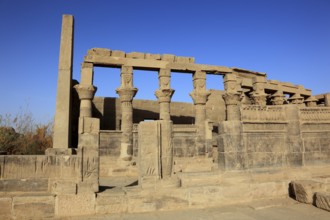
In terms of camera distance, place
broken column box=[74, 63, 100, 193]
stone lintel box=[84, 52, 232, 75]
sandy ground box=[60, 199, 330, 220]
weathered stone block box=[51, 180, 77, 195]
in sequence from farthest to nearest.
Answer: stone lintel box=[84, 52, 232, 75], broken column box=[74, 63, 100, 193], weathered stone block box=[51, 180, 77, 195], sandy ground box=[60, 199, 330, 220]

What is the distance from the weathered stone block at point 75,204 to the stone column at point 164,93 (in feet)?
28.5

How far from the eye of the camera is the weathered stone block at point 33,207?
15.8 feet

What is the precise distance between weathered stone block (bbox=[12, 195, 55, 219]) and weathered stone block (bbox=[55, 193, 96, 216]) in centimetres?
13

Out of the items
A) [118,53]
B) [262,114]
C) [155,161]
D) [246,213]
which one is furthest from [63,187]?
[118,53]

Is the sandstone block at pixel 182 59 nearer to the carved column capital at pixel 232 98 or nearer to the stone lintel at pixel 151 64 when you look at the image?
the stone lintel at pixel 151 64

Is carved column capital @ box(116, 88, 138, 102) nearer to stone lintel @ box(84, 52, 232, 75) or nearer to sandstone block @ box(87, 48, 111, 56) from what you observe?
stone lintel @ box(84, 52, 232, 75)

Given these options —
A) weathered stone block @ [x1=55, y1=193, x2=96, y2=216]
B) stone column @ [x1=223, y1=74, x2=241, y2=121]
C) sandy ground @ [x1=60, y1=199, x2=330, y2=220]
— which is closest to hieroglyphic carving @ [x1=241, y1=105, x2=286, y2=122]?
sandy ground @ [x1=60, y1=199, x2=330, y2=220]

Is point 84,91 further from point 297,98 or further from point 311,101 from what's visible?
point 311,101

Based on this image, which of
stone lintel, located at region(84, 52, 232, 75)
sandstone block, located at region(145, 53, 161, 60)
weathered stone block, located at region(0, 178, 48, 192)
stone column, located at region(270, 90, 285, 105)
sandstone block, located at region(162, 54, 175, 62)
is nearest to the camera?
weathered stone block, located at region(0, 178, 48, 192)

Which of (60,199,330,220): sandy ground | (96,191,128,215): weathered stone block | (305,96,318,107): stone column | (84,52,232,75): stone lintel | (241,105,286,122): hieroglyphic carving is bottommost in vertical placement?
(60,199,330,220): sandy ground

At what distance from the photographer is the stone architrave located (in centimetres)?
1220

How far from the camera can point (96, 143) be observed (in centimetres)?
577

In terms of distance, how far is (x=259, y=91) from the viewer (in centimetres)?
1750

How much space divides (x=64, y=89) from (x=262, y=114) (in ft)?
31.5
